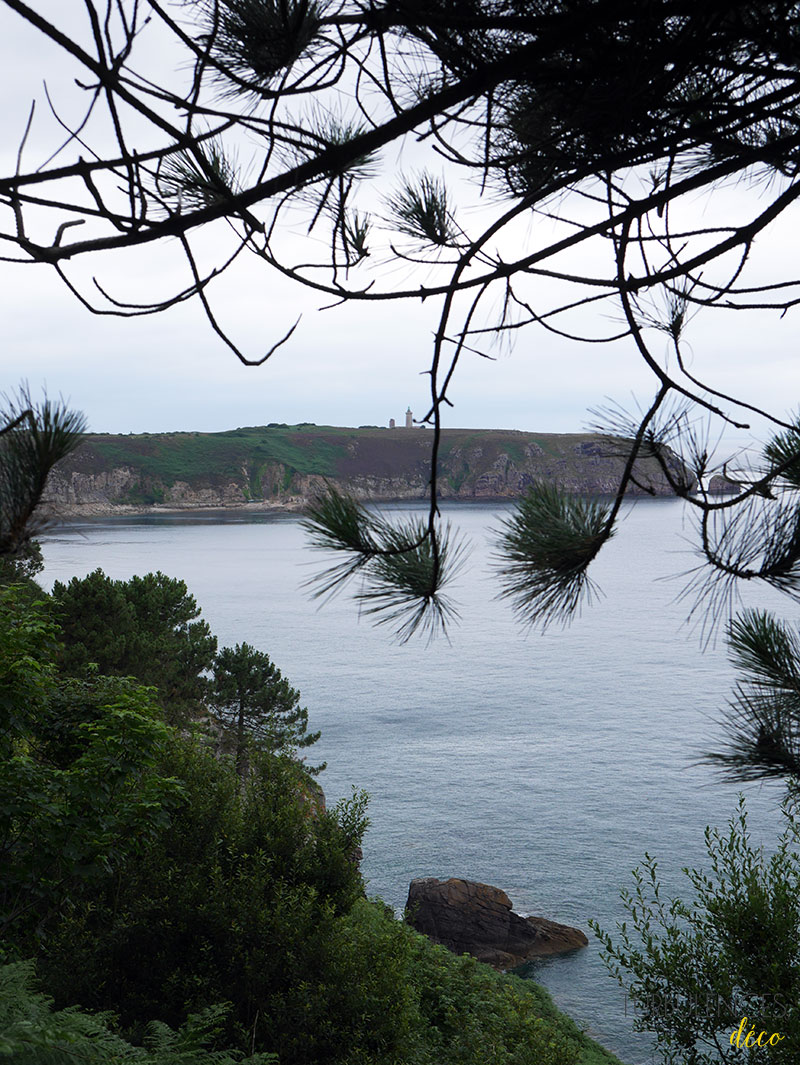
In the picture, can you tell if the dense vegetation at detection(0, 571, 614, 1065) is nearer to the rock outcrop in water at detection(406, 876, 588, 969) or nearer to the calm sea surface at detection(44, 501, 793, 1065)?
the calm sea surface at detection(44, 501, 793, 1065)

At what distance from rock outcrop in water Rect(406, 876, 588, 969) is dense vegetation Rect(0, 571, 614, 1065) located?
953cm

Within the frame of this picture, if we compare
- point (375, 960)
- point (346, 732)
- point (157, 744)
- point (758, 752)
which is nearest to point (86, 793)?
point (157, 744)

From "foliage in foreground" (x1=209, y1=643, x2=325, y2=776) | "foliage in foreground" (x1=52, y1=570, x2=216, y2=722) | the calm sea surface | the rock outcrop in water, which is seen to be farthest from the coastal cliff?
the rock outcrop in water

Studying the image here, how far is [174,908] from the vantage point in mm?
9031

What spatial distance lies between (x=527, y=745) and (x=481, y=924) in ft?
50.2

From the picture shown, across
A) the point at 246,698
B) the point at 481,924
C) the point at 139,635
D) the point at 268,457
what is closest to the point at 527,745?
the point at 481,924

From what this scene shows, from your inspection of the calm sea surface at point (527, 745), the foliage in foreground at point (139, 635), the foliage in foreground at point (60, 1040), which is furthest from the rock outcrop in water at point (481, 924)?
the foliage in foreground at point (60, 1040)

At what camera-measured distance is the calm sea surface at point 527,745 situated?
24672 mm

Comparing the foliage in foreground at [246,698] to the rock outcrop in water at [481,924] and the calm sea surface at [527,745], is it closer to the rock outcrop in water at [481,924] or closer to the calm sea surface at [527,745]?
the calm sea surface at [527,745]

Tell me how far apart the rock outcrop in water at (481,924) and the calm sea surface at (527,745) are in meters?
0.62

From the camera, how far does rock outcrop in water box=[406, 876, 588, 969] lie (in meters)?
21.3

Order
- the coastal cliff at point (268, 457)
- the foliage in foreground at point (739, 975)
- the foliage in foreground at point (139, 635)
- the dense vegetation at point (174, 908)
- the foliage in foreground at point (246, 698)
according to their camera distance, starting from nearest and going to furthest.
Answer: the dense vegetation at point (174, 908)
the foliage in foreground at point (739, 975)
the foliage in foreground at point (139, 635)
the foliage in foreground at point (246, 698)
the coastal cliff at point (268, 457)

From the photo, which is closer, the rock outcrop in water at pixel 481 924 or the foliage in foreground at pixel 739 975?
the foliage in foreground at pixel 739 975

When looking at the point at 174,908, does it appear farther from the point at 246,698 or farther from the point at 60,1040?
the point at 246,698
